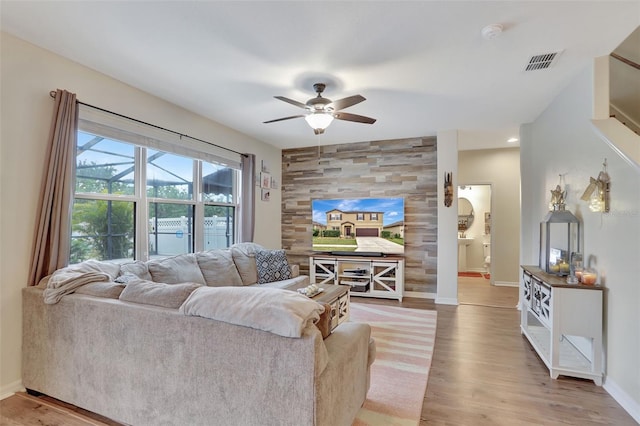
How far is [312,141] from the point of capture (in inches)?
213

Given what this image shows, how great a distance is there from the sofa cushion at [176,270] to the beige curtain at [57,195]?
706 millimetres

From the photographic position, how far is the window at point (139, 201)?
9.34 ft

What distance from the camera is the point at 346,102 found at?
9.11 ft

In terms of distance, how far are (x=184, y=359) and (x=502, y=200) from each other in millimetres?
6235

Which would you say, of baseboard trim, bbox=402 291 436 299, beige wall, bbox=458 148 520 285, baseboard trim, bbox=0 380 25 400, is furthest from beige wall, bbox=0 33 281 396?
beige wall, bbox=458 148 520 285

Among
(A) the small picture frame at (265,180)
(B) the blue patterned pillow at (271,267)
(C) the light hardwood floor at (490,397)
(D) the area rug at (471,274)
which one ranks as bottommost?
(D) the area rug at (471,274)

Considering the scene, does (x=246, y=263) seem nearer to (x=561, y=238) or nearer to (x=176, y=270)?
(x=176, y=270)

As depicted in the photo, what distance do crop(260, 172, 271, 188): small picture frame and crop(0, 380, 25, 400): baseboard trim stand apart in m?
3.68

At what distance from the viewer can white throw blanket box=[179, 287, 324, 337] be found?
1.39 meters

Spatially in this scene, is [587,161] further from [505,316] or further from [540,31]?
[505,316]

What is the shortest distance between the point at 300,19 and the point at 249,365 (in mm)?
2059

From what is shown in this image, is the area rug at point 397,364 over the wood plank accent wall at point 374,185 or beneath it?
beneath

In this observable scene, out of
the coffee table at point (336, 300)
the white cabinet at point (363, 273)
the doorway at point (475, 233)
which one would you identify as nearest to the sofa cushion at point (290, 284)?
the coffee table at point (336, 300)

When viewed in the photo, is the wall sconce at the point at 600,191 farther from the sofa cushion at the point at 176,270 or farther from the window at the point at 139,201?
the window at the point at 139,201
